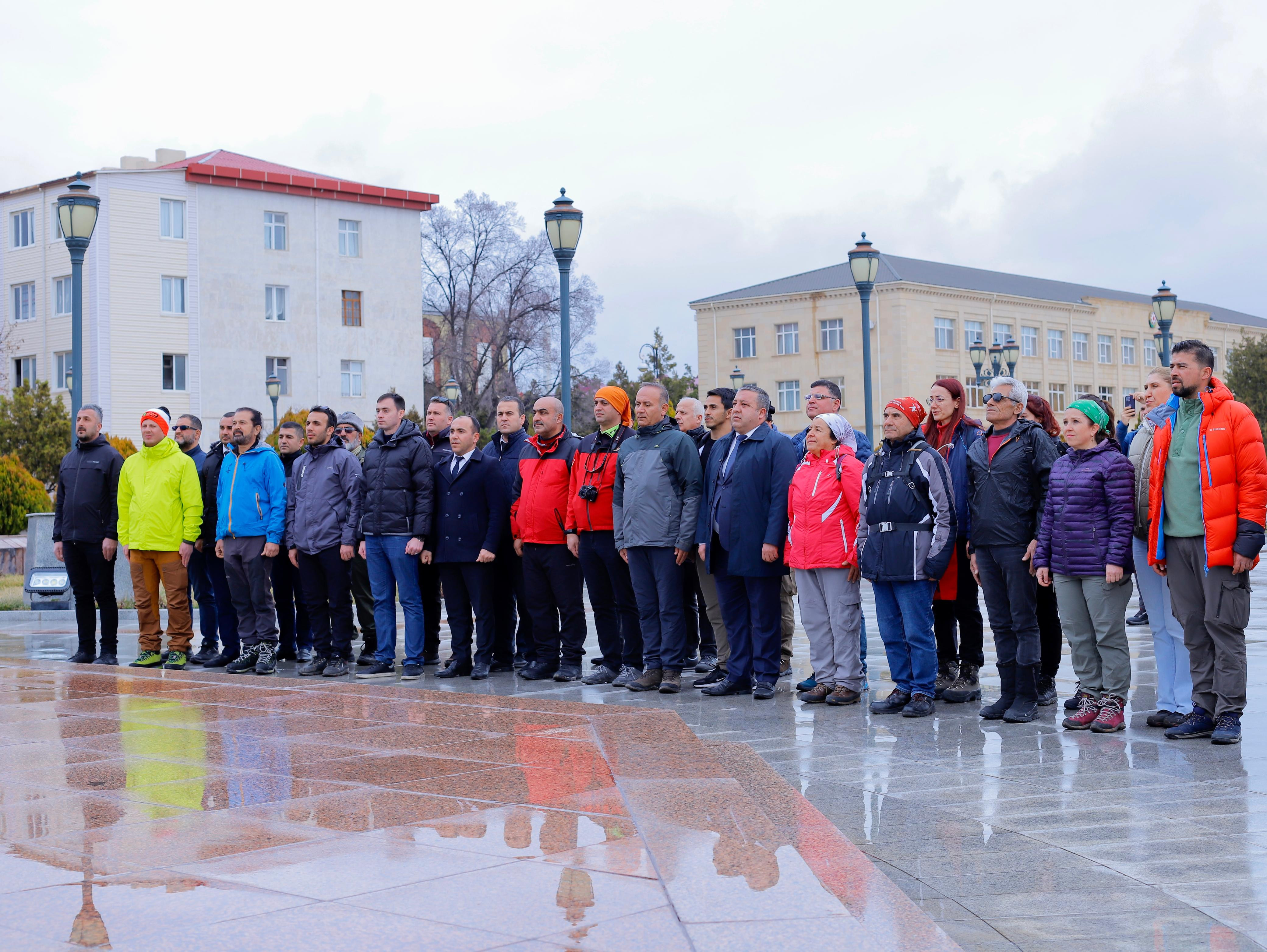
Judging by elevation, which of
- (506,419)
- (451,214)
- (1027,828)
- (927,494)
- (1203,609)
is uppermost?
(451,214)

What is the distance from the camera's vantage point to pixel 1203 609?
757cm

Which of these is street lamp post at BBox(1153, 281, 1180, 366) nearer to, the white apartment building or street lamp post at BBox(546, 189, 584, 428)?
street lamp post at BBox(546, 189, 584, 428)

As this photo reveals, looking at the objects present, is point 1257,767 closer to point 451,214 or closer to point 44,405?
point 44,405

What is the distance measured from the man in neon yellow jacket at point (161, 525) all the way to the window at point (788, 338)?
6812cm

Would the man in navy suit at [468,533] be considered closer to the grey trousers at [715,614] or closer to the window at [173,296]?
the grey trousers at [715,614]

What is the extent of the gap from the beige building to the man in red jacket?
61025 mm

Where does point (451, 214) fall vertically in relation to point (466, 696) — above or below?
above

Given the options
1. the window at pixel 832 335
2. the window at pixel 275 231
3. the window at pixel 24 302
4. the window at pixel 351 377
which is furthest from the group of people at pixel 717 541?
the window at pixel 832 335

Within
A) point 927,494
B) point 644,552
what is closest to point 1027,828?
point 927,494

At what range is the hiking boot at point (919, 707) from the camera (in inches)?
332

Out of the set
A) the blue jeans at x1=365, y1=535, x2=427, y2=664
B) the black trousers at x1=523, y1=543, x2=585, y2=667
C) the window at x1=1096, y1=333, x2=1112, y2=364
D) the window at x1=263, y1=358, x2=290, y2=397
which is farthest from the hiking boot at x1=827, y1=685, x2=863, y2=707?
the window at x1=1096, y1=333, x2=1112, y2=364

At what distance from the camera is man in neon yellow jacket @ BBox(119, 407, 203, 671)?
37.8ft

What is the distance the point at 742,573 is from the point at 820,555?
64 cm

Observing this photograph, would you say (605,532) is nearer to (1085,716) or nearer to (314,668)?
(314,668)
